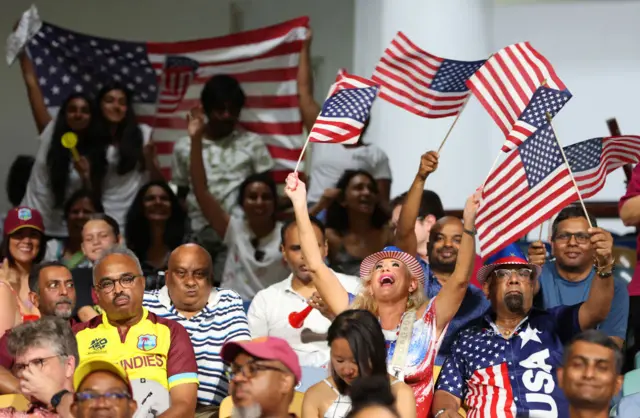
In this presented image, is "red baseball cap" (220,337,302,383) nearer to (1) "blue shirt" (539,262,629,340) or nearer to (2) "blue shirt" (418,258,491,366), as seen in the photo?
(2) "blue shirt" (418,258,491,366)

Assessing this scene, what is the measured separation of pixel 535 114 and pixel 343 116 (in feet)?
3.49

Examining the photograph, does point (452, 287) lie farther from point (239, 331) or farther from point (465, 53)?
point (465, 53)

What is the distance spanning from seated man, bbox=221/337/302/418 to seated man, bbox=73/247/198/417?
1.19 meters

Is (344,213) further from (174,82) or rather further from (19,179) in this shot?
(19,179)

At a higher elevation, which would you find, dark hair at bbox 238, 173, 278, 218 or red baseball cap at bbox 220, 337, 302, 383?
dark hair at bbox 238, 173, 278, 218

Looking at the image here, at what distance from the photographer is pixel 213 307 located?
7652mm

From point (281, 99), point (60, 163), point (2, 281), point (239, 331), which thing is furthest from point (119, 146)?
point (239, 331)

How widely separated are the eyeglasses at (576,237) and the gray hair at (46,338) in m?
2.76

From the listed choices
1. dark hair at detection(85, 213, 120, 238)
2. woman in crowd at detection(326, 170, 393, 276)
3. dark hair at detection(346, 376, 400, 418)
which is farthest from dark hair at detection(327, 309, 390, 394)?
dark hair at detection(85, 213, 120, 238)

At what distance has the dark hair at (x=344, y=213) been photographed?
367 inches

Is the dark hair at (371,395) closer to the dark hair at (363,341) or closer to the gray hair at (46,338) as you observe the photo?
the dark hair at (363,341)

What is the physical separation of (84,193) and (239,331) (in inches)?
103

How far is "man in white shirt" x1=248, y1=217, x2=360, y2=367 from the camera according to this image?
313 inches

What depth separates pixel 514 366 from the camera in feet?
23.3
